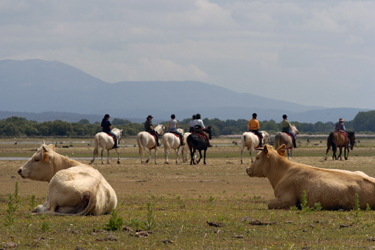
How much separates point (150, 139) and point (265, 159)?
1959 centimetres

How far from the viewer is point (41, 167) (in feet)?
38.8

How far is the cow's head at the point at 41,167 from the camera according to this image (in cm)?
1177

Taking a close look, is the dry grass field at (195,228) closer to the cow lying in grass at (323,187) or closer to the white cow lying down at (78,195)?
the white cow lying down at (78,195)

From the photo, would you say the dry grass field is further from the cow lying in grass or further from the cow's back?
the cow lying in grass

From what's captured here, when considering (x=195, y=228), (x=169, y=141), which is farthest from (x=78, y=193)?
(x=169, y=141)

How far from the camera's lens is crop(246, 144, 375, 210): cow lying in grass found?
10641 mm

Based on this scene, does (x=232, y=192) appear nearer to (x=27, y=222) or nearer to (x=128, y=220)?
(x=128, y=220)

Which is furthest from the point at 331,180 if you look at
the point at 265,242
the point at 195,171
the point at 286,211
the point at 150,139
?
the point at 150,139

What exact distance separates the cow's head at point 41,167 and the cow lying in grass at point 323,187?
4938 mm

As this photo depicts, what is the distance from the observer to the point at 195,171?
82.2 feet

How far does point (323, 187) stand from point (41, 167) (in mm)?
6162

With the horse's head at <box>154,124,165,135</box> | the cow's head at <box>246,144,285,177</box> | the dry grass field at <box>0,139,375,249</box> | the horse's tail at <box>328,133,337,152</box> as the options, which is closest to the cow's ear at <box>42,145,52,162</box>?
the dry grass field at <box>0,139,375,249</box>

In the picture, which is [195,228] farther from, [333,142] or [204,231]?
[333,142]

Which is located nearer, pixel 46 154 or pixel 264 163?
pixel 46 154
